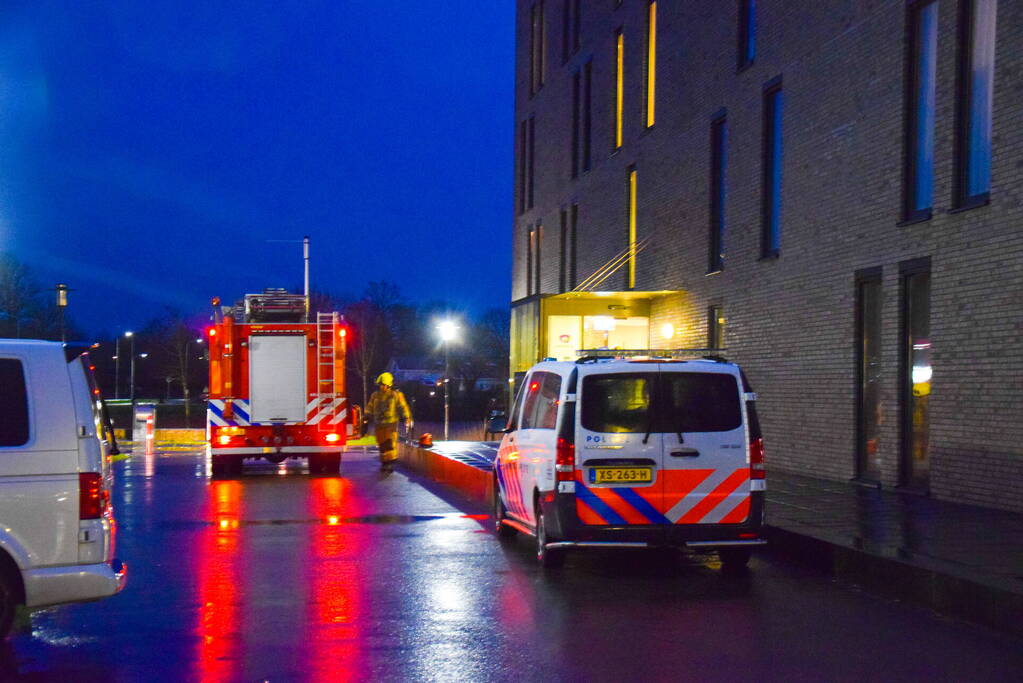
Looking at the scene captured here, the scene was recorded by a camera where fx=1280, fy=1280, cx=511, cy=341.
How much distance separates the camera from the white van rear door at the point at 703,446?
1061 cm

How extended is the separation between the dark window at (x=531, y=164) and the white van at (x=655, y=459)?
91.8 feet

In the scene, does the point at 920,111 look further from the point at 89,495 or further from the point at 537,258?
the point at 537,258

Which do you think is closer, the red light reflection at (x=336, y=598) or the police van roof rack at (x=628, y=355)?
the red light reflection at (x=336, y=598)

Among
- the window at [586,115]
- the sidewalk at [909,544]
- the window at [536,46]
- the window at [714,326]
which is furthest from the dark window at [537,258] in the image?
the sidewalk at [909,544]

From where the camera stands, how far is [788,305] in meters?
19.8

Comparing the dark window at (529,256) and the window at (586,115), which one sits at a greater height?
the window at (586,115)

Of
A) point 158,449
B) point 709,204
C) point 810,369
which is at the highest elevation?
point 709,204

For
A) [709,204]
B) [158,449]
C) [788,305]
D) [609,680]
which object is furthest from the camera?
[158,449]

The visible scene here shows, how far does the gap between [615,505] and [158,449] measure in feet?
90.0

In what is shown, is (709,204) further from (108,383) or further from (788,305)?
(108,383)

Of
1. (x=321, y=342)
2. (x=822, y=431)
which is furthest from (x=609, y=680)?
(x=321, y=342)

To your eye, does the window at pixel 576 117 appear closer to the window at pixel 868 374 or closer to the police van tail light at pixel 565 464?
the window at pixel 868 374

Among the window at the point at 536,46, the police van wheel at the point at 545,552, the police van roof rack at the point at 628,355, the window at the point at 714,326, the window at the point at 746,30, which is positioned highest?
the window at the point at 536,46

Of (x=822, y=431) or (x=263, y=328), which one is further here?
(x=263, y=328)
